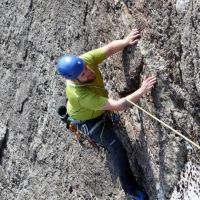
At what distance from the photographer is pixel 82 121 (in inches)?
259

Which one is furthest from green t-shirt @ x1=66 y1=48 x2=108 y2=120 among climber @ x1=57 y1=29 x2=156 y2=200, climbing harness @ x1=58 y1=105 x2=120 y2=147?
climbing harness @ x1=58 y1=105 x2=120 y2=147

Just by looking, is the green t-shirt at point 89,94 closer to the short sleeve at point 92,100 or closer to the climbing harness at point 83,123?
the short sleeve at point 92,100

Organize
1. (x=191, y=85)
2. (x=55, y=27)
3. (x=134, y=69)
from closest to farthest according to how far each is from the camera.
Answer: (x=191, y=85), (x=134, y=69), (x=55, y=27)

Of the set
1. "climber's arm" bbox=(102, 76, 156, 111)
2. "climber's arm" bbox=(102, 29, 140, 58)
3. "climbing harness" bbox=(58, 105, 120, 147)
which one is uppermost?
"climber's arm" bbox=(102, 29, 140, 58)

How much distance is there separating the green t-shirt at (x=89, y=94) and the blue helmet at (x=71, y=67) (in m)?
0.28

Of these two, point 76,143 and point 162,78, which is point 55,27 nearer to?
point 76,143

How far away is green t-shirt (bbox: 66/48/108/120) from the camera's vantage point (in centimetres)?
575

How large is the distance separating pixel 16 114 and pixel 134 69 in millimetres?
4046

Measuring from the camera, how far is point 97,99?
5730mm

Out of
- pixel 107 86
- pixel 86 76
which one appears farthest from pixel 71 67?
pixel 107 86

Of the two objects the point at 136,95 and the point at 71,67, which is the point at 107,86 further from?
the point at 71,67

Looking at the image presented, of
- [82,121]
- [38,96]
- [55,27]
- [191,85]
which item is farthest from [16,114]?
[191,85]

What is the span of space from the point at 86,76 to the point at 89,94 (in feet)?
0.69

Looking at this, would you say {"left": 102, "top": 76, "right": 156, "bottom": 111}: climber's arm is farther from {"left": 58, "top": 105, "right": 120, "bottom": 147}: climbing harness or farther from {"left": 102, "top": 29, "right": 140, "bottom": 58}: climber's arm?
{"left": 58, "top": 105, "right": 120, "bottom": 147}: climbing harness
